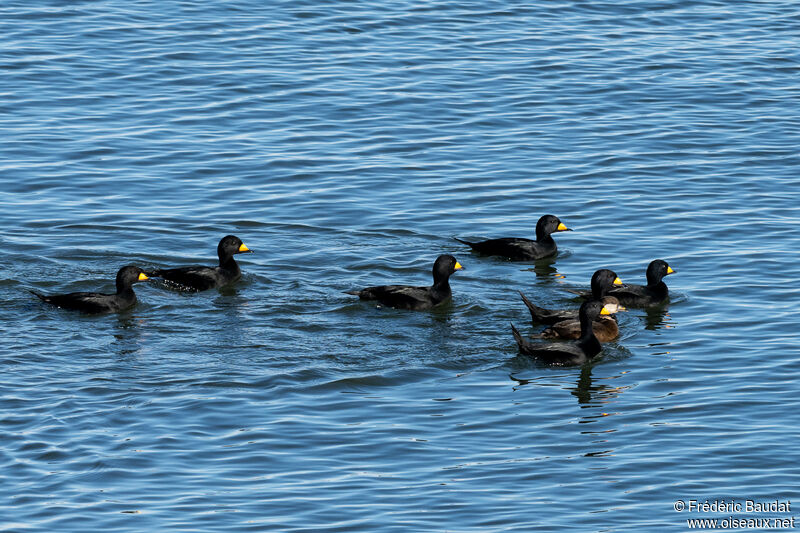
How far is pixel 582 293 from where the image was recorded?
1738 cm

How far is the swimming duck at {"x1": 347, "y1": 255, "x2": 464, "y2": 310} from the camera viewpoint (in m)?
16.6

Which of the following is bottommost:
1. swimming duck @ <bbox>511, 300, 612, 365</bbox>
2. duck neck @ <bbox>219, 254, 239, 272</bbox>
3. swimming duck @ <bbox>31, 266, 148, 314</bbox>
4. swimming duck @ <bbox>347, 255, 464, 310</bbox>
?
swimming duck @ <bbox>511, 300, 612, 365</bbox>

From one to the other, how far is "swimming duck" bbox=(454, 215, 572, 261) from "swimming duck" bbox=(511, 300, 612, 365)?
3.09 meters

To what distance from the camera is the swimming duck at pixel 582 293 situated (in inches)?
639

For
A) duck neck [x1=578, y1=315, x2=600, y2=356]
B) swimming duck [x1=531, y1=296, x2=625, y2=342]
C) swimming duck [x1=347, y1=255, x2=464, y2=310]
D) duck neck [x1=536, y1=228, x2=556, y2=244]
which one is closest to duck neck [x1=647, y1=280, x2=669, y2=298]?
swimming duck [x1=531, y1=296, x2=625, y2=342]

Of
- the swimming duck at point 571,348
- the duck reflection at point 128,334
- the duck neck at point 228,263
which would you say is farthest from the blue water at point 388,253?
the duck neck at point 228,263

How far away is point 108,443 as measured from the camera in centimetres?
1248

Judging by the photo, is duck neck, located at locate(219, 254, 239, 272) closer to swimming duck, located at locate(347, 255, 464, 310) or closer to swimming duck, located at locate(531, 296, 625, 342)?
swimming duck, located at locate(347, 255, 464, 310)

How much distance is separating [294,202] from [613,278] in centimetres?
561

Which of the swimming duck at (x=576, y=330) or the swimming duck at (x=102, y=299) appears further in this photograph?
the swimming duck at (x=102, y=299)

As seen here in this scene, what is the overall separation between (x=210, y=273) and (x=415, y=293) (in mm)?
2540

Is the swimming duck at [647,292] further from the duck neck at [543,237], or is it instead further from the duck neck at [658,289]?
the duck neck at [543,237]

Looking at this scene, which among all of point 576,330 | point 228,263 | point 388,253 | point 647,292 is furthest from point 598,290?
point 228,263

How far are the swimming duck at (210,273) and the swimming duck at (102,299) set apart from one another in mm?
635
